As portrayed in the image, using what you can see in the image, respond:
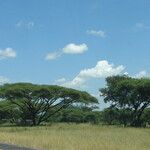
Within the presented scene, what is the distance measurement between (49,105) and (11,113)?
17992 millimetres

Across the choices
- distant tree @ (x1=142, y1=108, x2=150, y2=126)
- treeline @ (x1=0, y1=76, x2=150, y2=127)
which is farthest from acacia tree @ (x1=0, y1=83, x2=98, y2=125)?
distant tree @ (x1=142, y1=108, x2=150, y2=126)

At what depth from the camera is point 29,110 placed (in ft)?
236

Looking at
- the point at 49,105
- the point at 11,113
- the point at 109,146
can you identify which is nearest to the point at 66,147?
the point at 109,146

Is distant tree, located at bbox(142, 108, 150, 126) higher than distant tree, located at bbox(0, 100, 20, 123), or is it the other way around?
distant tree, located at bbox(0, 100, 20, 123)

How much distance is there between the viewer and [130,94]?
6819cm

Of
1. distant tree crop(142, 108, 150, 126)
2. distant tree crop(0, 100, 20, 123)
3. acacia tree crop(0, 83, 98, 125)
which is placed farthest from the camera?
distant tree crop(0, 100, 20, 123)

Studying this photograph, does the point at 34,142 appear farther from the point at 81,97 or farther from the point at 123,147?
the point at 81,97

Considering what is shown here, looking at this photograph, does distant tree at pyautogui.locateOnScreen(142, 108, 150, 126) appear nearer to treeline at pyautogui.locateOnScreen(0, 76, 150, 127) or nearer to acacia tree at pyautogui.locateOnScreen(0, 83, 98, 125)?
treeline at pyautogui.locateOnScreen(0, 76, 150, 127)

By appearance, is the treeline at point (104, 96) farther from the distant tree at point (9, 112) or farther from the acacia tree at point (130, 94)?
the distant tree at point (9, 112)

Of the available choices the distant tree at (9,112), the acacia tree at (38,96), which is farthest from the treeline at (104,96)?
the distant tree at (9,112)

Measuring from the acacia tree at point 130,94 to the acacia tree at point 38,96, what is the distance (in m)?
2.63

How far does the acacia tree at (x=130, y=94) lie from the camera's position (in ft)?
218

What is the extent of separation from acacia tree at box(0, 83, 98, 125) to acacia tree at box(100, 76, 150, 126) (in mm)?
2628

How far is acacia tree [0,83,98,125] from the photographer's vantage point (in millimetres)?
66231
